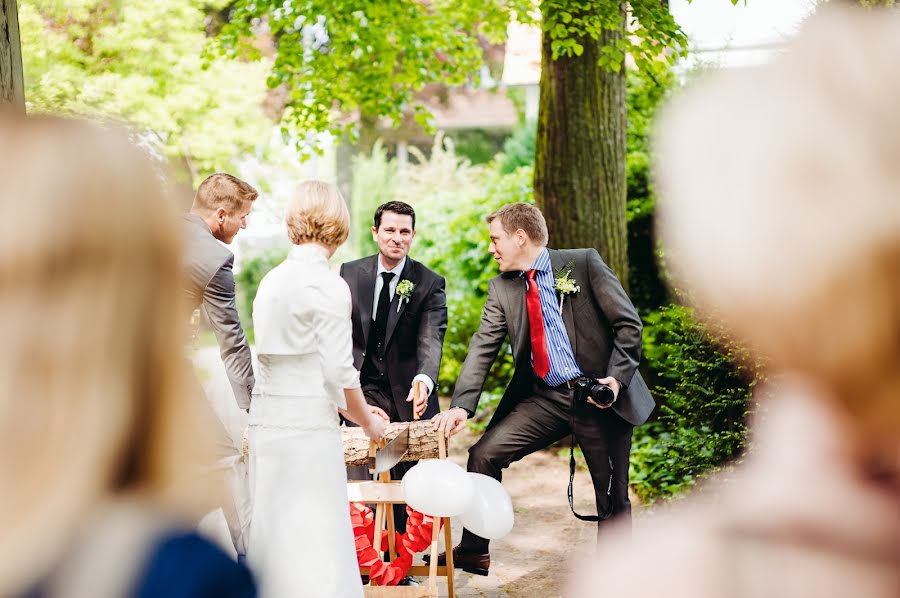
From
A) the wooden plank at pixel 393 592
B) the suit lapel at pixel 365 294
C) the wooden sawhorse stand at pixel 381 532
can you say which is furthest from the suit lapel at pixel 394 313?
the wooden plank at pixel 393 592

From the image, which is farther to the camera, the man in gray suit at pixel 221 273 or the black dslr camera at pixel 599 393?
the black dslr camera at pixel 599 393

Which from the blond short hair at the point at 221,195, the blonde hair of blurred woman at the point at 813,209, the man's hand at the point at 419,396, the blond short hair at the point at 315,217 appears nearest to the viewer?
the blonde hair of blurred woman at the point at 813,209

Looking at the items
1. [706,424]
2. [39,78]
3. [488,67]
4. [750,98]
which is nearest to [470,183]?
[39,78]

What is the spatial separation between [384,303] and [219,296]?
4.37 feet

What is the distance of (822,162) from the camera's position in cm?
116

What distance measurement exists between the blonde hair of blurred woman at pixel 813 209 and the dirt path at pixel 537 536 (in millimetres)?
5191

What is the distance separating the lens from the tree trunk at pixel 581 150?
936cm

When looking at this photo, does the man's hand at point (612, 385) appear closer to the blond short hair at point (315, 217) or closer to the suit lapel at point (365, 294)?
the suit lapel at point (365, 294)

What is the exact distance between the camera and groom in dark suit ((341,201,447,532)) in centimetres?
649

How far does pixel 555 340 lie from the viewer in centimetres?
601

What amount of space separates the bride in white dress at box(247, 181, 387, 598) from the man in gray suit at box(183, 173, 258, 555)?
81 centimetres

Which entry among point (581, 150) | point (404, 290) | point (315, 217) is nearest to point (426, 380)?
point (404, 290)

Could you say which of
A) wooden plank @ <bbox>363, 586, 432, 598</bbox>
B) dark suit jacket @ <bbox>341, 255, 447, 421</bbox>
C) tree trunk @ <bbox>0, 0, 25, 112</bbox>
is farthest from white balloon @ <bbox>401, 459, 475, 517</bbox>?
tree trunk @ <bbox>0, 0, 25, 112</bbox>

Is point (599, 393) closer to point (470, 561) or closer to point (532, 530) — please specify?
point (470, 561)
